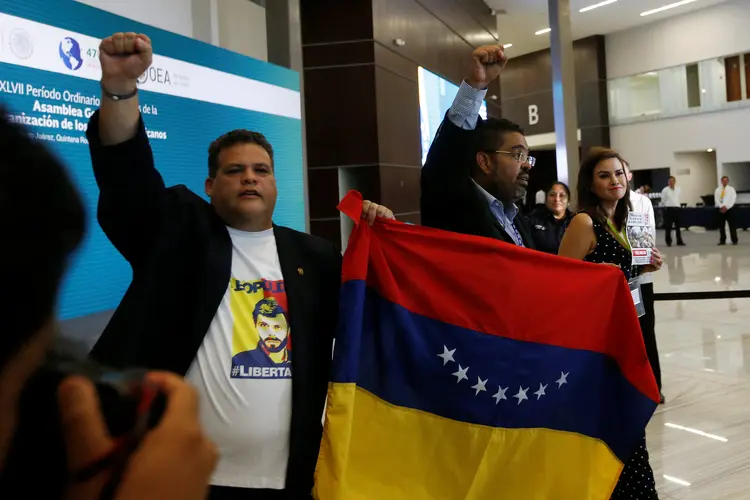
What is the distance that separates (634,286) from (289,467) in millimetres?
2176

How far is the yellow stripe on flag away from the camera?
200cm

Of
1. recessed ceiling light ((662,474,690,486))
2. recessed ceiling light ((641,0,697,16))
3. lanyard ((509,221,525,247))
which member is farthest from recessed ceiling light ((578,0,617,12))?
lanyard ((509,221,525,247))

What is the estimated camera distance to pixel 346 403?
6.57 ft

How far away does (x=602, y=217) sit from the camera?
3.31 m

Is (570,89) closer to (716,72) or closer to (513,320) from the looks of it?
(513,320)

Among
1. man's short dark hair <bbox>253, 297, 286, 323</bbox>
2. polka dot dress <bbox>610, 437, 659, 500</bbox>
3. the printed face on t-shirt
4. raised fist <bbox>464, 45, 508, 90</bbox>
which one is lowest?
polka dot dress <bbox>610, 437, 659, 500</bbox>

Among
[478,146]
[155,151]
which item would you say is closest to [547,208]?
[155,151]

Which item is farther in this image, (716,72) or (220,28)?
(716,72)

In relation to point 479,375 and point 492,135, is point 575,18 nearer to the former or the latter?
point 492,135

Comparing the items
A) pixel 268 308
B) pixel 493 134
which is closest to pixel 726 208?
pixel 493 134

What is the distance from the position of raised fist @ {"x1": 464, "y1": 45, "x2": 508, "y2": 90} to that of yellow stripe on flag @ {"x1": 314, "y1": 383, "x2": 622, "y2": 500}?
1.10 meters

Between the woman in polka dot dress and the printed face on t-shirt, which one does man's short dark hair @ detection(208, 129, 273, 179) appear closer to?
the printed face on t-shirt

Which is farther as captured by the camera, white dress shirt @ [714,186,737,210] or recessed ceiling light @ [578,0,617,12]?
recessed ceiling light @ [578,0,617,12]

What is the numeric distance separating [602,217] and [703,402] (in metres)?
2.18
